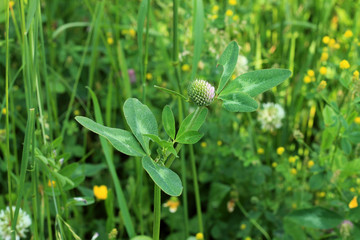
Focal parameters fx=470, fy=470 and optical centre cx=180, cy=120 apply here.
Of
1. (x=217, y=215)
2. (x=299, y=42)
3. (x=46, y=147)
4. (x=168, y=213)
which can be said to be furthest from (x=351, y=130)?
(x=299, y=42)

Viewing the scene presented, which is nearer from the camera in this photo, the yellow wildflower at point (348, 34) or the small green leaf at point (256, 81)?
the small green leaf at point (256, 81)

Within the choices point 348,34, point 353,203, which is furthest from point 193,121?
point 348,34

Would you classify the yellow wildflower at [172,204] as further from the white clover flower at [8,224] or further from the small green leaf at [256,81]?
the small green leaf at [256,81]

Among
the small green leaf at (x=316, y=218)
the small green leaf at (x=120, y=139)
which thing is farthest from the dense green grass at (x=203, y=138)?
the small green leaf at (x=120, y=139)

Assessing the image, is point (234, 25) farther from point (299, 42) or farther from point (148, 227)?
point (148, 227)

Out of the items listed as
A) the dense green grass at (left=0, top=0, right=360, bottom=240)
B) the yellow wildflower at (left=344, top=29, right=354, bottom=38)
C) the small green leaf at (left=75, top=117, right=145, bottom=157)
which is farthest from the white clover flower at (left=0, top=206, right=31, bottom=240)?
the yellow wildflower at (left=344, top=29, right=354, bottom=38)
